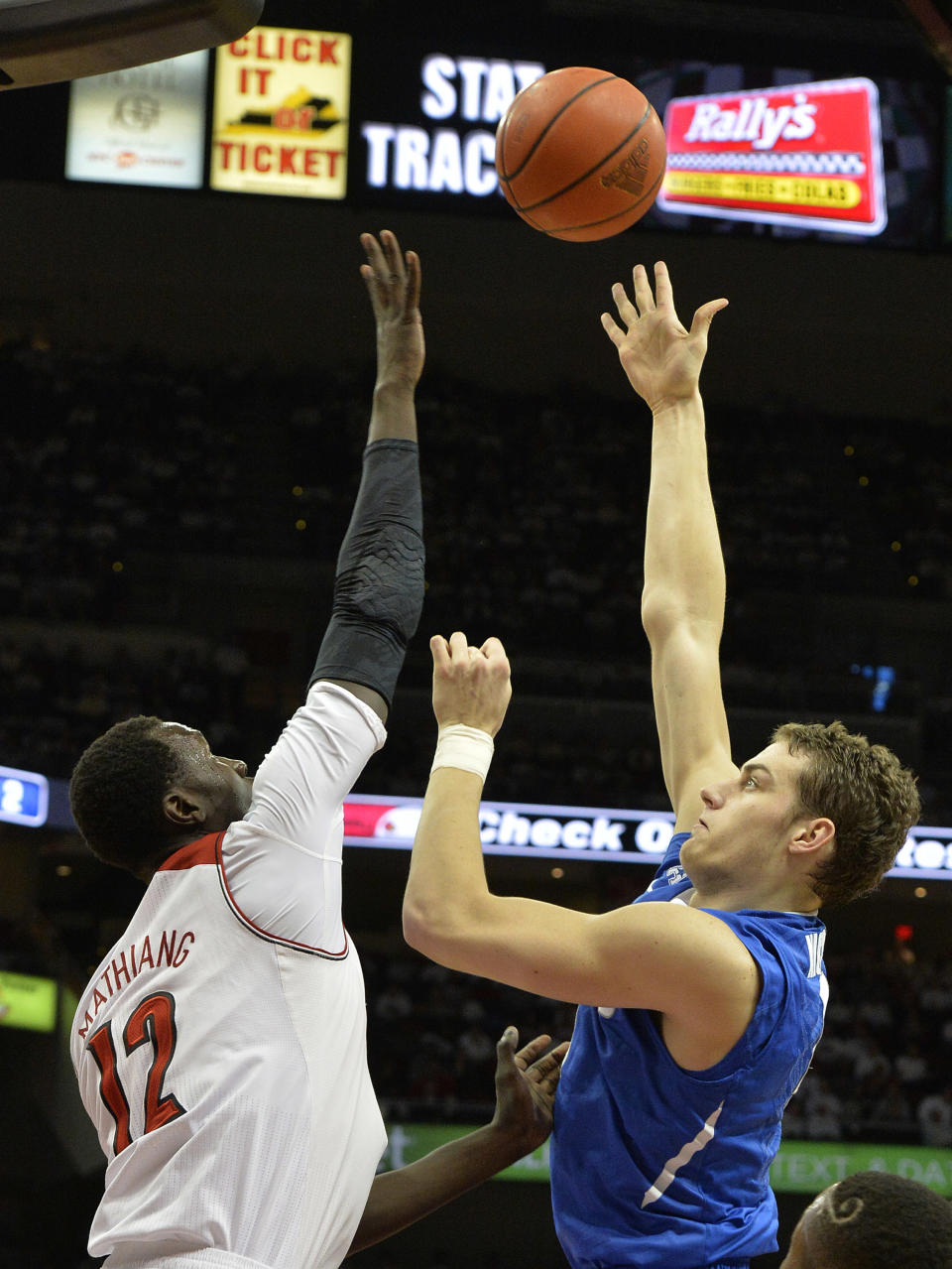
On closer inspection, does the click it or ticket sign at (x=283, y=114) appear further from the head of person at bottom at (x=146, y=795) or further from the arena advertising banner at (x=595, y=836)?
the head of person at bottom at (x=146, y=795)

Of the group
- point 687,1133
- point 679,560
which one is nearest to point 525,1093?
point 687,1133

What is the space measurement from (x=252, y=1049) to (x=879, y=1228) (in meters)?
1.08

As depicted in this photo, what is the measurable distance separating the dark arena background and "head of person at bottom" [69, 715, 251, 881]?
10.6 meters

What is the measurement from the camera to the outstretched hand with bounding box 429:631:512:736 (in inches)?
99.3

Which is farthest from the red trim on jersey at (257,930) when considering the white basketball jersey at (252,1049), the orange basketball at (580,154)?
the orange basketball at (580,154)

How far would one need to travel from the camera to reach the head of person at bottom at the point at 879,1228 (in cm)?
170

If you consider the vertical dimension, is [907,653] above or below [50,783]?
above

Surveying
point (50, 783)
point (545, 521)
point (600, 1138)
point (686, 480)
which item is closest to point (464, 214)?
point (545, 521)

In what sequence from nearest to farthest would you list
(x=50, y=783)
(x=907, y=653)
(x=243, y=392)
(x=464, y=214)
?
(x=50, y=783) < (x=464, y=214) < (x=907, y=653) < (x=243, y=392)

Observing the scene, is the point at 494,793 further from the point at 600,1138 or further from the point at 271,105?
the point at 600,1138

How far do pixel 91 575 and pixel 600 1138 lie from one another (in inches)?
617

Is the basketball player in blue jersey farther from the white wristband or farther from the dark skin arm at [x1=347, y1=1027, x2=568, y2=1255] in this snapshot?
the dark skin arm at [x1=347, y1=1027, x2=568, y2=1255]

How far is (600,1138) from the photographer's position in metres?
2.41

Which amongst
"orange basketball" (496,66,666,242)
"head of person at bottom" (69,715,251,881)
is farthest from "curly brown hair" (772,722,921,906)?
"orange basketball" (496,66,666,242)
